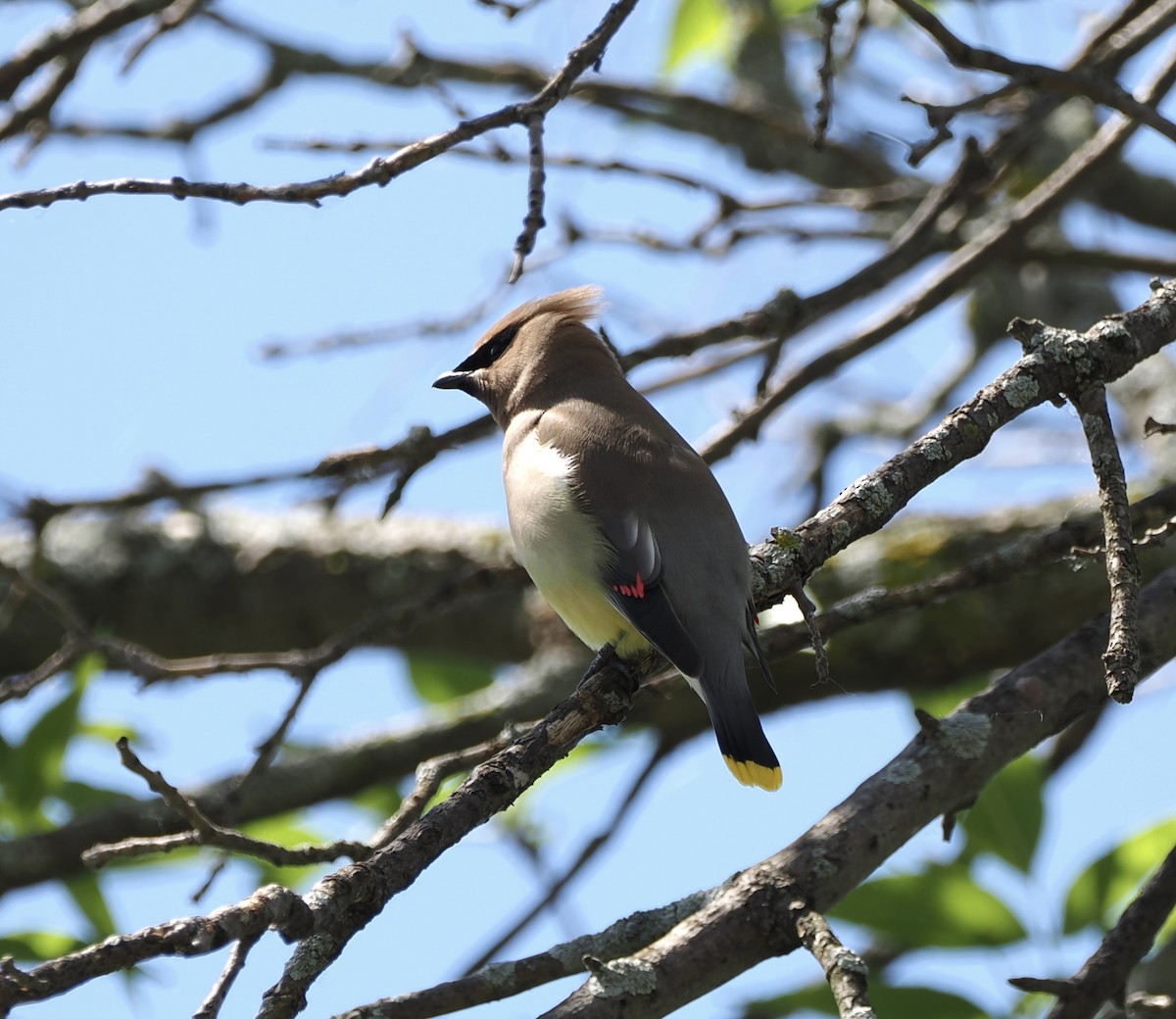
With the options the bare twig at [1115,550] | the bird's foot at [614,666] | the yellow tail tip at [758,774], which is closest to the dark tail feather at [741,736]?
the yellow tail tip at [758,774]

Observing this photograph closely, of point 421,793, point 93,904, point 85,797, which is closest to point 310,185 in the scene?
point 421,793

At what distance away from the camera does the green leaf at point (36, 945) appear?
11.3 feet

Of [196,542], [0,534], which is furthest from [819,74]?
[0,534]

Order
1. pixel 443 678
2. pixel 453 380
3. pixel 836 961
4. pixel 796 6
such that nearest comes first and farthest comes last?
1. pixel 836 961
2. pixel 453 380
3. pixel 443 678
4. pixel 796 6

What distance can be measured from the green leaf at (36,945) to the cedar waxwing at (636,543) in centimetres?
137

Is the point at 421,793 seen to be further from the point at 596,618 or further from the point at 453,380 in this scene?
the point at 453,380

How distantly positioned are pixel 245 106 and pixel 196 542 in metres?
1.65

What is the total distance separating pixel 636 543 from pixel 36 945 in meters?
1.66

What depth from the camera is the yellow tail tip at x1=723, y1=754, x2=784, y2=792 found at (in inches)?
122

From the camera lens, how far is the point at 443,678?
16.5 feet

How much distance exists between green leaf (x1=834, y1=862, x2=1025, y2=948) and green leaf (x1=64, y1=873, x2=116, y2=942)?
1.81 meters

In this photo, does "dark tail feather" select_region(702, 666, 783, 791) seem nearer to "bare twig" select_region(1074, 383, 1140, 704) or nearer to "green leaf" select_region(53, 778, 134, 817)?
"bare twig" select_region(1074, 383, 1140, 704)

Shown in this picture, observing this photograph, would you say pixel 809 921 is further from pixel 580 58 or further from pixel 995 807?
pixel 580 58

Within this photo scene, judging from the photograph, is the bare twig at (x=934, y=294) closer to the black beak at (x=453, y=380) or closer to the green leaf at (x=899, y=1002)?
the black beak at (x=453, y=380)
